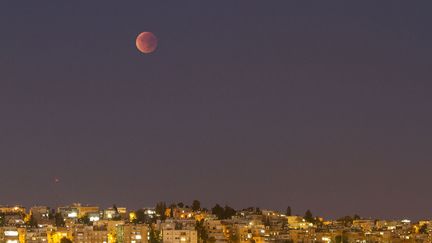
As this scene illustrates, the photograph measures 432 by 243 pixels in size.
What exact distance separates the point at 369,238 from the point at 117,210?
844 inches

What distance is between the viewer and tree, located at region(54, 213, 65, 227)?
68713mm

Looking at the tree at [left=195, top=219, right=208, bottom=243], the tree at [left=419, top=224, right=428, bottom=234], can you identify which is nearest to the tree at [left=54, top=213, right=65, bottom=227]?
the tree at [left=195, top=219, right=208, bottom=243]

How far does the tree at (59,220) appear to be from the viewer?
225 feet

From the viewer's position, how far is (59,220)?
234 ft

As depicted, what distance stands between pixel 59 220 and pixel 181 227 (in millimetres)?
16100

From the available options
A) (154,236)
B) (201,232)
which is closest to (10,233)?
(154,236)

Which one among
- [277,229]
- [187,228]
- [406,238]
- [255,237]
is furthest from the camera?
[406,238]

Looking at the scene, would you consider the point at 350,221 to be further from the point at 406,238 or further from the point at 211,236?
the point at 211,236

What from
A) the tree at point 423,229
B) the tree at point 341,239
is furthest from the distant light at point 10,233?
the tree at point 423,229

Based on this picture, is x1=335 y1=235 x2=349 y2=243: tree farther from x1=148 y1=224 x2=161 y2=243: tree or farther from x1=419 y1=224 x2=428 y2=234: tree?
x1=148 y1=224 x2=161 y2=243: tree

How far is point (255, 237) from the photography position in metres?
64.2

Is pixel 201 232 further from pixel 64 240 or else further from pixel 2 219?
pixel 2 219

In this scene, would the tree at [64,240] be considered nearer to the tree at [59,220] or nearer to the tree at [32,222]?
the tree at [32,222]

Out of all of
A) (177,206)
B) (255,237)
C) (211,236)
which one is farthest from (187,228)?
(177,206)
